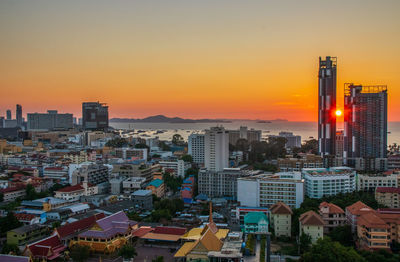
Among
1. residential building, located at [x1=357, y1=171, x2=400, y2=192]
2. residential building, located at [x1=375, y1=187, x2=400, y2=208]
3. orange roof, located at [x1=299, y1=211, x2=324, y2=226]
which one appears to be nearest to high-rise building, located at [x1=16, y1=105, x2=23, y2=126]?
residential building, located at [x1=357, y1=171, x2=400, y2=192]

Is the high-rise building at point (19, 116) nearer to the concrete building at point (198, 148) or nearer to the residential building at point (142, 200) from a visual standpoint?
the concrete building at point (198, 148)

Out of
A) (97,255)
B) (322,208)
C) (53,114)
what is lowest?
(97,255)

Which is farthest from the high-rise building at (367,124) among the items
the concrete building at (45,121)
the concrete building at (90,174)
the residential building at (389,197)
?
the concrete building at (45,121)

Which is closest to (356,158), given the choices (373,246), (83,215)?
(373,246)

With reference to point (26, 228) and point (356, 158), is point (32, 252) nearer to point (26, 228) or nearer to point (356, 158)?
point (26, 228)

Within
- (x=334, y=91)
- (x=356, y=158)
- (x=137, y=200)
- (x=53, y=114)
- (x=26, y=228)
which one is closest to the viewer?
(x=26, y=228)

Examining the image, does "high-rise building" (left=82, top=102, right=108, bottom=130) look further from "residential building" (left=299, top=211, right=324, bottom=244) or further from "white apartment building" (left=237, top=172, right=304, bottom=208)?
"residential building" (left=299, top=211, right=324, bottom=244)

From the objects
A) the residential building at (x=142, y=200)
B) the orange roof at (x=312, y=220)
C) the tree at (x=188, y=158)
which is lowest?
the residential building at (x=142, y=200)
